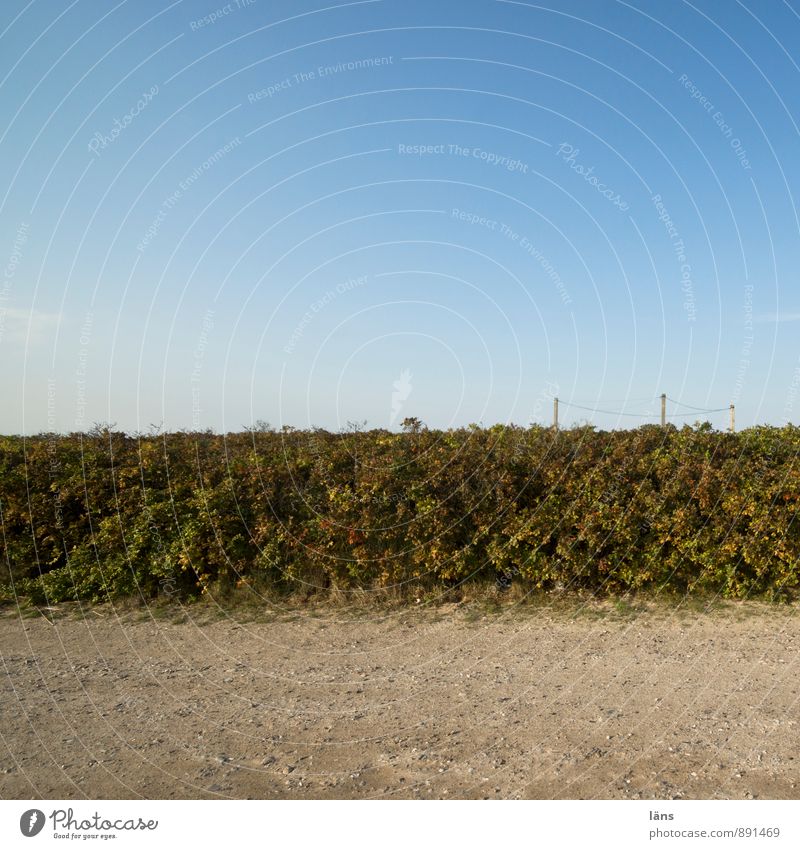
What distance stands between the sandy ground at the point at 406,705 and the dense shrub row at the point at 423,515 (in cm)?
55

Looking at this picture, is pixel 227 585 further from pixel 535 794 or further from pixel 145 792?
pixel 535 794

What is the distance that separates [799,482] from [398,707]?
525 centimetres

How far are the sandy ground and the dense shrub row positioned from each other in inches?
21.7

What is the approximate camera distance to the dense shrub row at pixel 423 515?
775 cm

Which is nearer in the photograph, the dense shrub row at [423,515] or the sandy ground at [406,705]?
the sandy ground at [406,705]

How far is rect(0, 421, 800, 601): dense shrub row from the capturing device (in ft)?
25.4

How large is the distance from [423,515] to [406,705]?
110 inches

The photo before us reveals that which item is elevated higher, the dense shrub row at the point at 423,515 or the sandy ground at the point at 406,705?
the dense shrub row at the point at 423,515

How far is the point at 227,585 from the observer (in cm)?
809

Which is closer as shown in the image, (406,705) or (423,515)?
(406,705)

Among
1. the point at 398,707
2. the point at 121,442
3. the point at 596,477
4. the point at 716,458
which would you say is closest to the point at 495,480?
the point at 596,477

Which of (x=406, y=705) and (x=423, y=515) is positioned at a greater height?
(x=423, y=515)

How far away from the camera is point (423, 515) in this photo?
7.91 meters

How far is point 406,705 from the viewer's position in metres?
5.35
